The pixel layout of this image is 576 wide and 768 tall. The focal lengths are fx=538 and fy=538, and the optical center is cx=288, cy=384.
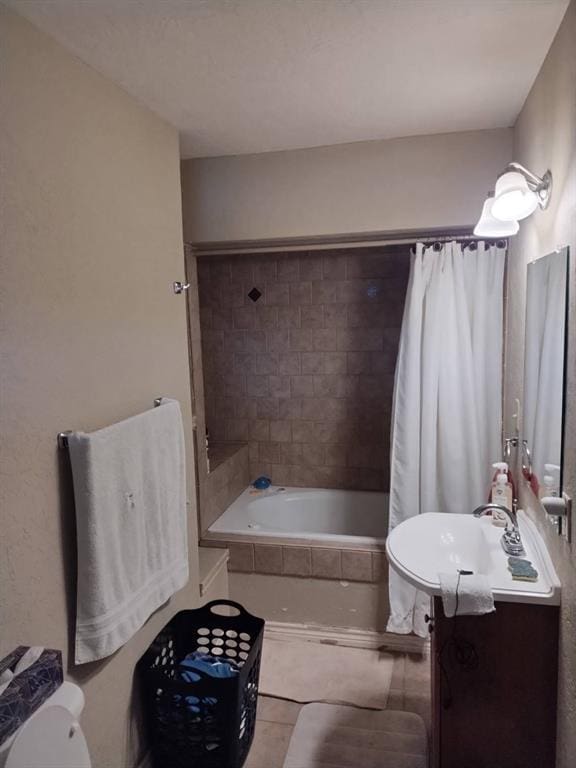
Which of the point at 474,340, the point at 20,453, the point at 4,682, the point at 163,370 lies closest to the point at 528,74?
the point at 474,340

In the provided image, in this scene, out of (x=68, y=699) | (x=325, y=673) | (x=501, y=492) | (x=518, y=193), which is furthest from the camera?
(x=325, y=673)

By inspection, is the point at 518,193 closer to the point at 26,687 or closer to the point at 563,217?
the point at 563,217

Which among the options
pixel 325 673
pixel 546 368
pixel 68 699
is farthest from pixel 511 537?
pixel 68 699

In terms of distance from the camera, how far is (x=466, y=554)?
2012 mm

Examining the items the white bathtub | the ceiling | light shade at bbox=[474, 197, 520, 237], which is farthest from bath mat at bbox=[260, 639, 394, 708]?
the ceiling

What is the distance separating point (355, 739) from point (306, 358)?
7.36 feet

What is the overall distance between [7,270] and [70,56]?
2.39 ft

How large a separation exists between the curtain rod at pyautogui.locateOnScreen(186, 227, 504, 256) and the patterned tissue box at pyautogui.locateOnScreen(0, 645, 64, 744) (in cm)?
202

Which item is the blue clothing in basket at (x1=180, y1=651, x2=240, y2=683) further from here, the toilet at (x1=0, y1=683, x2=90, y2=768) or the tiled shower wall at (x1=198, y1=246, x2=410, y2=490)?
the tiled shower wall at (x1=198, y1=246, x2=410, y2=490)

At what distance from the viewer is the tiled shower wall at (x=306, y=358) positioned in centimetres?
355

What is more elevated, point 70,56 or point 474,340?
point 70,56

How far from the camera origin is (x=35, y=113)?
1.40 m

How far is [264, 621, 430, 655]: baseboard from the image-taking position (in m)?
2.66

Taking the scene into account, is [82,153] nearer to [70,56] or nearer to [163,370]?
[70,56]
